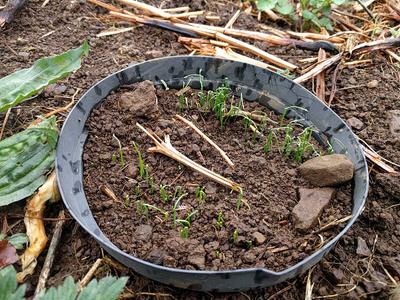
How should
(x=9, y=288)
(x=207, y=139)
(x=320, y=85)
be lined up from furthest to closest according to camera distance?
1. (x=320, y=85)
2. (x=207, y=139)
3. (x=9, y=288)

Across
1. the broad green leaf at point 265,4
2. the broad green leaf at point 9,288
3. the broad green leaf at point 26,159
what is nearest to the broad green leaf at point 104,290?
the broad green leaf at point 9,288

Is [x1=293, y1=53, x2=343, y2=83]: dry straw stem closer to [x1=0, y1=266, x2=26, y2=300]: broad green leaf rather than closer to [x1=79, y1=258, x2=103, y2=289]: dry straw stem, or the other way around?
[x1=79, y1=258, x2=103, y2=289]: dry straw stem

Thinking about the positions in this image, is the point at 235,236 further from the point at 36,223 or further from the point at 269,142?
the point at 36,223

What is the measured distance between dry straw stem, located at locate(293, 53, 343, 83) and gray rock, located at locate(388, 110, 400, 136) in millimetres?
341

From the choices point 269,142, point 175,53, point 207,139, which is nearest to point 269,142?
point 269,142

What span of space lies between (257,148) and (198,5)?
1014 mm

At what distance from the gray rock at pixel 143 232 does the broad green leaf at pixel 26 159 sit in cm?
39

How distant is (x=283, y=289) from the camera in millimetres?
1428

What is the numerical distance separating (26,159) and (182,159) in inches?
21.1

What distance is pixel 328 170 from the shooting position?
5.11ft

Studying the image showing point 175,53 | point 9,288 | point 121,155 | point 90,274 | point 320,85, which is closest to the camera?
point 9,288

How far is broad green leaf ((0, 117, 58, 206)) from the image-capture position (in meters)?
1.57

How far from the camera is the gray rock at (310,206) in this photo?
58.2 inches

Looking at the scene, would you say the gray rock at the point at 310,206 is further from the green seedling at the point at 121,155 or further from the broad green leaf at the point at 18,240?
the broad green leaf at the point at 18,240
